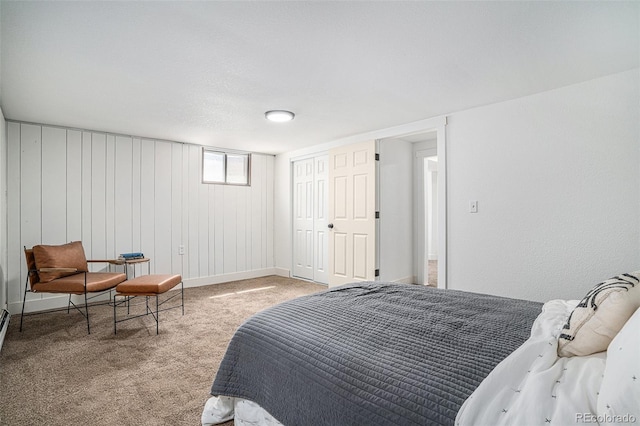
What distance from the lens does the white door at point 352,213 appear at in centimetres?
439

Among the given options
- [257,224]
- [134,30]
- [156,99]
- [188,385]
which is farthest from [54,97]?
[257,224]

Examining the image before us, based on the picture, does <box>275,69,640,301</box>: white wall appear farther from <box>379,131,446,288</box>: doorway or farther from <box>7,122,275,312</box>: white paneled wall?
<box>7,122,275,312</box>: white paneled wall

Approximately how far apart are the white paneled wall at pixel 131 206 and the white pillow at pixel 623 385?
16.2 ft

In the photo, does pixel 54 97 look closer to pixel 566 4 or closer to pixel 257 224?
pixel 257 224

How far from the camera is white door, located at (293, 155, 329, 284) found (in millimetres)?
5273

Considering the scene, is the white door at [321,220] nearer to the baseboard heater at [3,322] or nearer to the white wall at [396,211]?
the white wall at [396,211]

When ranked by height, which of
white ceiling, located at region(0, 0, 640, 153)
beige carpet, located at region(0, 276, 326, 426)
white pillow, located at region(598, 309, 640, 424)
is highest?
white ceiling, located at region(0, 0, 640, 153)

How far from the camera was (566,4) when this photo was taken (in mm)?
1707

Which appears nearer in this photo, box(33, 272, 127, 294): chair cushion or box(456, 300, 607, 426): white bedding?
box(456, 300, 607, 426): white bedding

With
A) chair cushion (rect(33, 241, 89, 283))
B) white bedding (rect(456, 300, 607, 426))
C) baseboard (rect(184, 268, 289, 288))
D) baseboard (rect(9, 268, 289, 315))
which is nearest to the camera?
white bedding (rect(456, 300, 607, 426))

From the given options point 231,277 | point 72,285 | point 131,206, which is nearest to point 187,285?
point 231,277

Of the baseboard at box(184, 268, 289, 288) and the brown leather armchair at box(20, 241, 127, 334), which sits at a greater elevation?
the brown leather armchair at box(20, 241, 127, 334)

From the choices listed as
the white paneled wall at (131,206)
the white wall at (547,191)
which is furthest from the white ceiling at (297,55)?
the white paneled wall at (131,206)

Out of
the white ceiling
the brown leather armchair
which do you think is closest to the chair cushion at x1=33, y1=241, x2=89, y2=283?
the brown leather armchair
